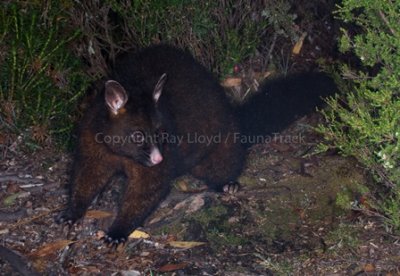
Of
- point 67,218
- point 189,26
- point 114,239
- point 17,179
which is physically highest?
point 189,26

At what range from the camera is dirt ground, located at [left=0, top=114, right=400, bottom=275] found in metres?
5.29

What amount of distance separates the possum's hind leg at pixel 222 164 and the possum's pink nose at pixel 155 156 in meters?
1.19

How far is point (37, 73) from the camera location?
6098 millimetres

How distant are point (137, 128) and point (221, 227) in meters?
1.08

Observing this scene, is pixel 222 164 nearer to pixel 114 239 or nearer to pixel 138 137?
pixel 138 137

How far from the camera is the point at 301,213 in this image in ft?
19.6

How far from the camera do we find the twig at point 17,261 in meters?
5.15

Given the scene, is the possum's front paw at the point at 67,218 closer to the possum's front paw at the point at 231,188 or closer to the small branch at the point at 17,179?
the small branch at the point at 17,179

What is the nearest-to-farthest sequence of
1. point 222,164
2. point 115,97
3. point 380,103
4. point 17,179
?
point 380,103 < point 115,97 < point 17,179 < point 222,164

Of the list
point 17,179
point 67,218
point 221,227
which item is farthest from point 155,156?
point 17,179

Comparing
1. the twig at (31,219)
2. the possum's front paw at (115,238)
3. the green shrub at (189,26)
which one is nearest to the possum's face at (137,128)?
the possum's front paw at (115,238)

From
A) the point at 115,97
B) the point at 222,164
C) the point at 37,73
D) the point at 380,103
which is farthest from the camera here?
the point at 222,164

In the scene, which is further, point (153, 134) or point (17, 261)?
point (153, 134)

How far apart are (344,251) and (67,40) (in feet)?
9.63
